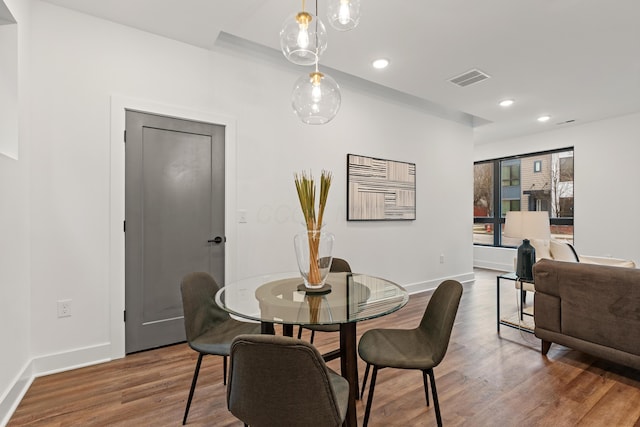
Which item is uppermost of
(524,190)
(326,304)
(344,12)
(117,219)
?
(344,12)

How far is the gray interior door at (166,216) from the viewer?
9.00ft

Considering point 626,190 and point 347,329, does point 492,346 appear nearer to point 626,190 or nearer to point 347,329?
point 347,329

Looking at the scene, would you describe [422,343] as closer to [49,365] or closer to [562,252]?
[49,365]

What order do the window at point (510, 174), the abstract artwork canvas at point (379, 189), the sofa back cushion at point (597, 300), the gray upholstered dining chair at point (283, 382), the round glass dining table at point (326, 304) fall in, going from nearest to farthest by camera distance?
the gray upholstered dining chair at point (283, 382) < the round glass dining table at point (326, 304) < the sofa back cushion at point (597, 300) < the abstract artwork canvas at point (379, 189) < the window at point (510, 174)

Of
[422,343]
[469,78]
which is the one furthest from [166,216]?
[469,78]

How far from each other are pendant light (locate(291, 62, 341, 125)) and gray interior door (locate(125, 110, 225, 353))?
142cm

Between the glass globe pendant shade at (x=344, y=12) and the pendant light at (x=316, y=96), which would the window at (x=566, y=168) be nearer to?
the pendant light at (x=316, y=96)

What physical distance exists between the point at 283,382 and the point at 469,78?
3.86 meters

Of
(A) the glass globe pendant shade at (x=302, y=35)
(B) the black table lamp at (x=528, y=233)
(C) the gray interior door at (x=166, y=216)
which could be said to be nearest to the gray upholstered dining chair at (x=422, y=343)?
(A) the glass globe pendant shade at (x=302, y=35)

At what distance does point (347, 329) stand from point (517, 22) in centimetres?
277

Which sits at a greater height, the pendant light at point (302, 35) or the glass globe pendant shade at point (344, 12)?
the glass globe pendant shade at point (344, 12)

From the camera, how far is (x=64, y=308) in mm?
2492

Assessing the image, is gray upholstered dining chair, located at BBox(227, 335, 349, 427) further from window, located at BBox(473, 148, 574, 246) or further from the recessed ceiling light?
window, located at BBox(473, 148, 574, 246)

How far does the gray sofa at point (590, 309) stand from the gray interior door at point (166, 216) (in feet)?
9.54
